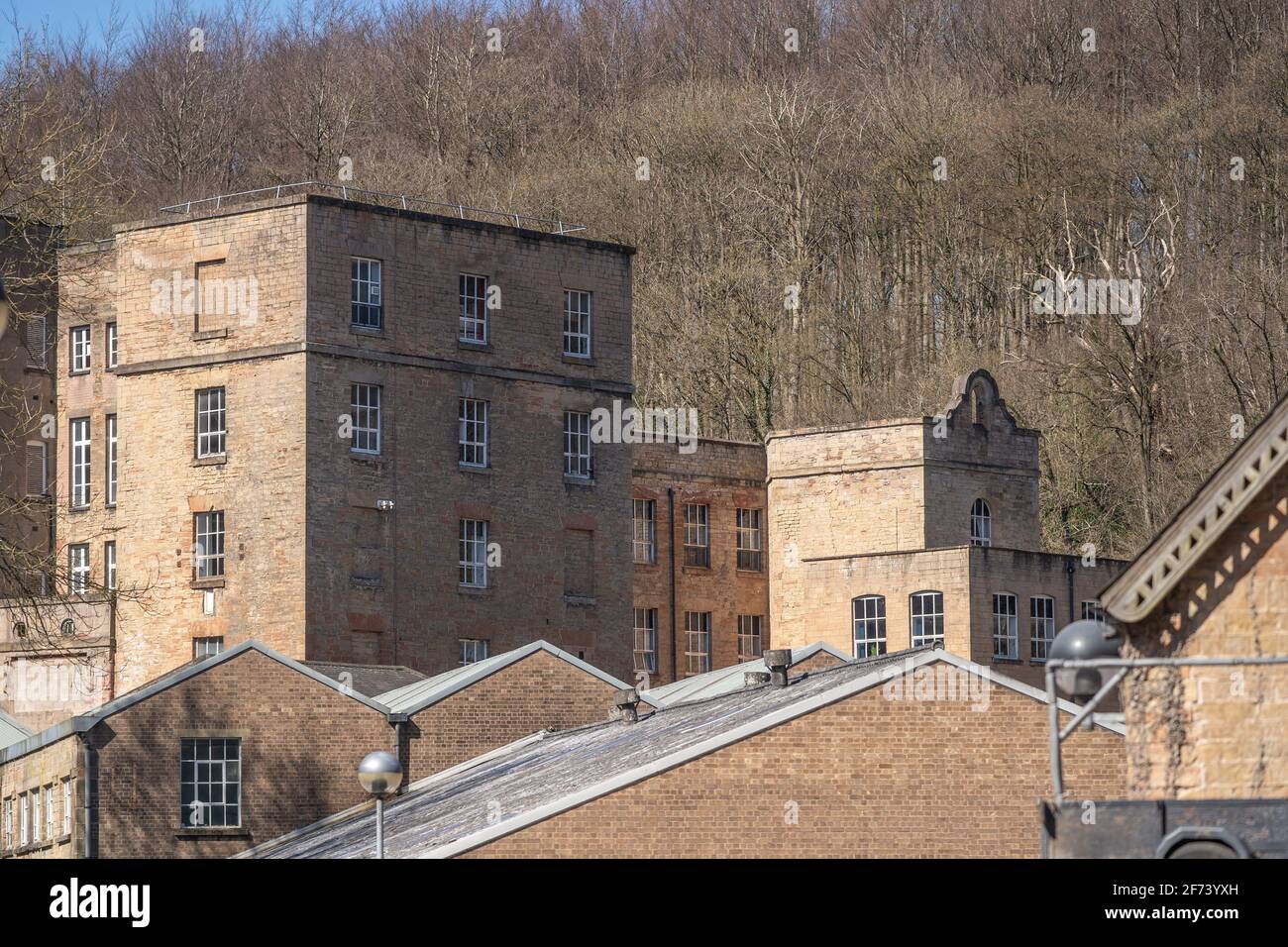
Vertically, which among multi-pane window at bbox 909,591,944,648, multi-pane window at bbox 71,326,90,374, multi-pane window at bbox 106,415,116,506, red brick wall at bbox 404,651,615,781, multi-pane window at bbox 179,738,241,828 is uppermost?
multi-pane window at bbox 71,326,90,374

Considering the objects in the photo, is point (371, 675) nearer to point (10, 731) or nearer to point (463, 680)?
point (10, 731)

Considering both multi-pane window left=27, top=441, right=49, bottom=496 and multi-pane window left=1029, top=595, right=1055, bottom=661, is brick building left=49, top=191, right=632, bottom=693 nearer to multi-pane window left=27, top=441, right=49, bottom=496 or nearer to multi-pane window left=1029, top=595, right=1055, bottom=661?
multi-pane window left=27, top=441, right=49, bottom=496

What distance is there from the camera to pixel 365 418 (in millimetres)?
63812

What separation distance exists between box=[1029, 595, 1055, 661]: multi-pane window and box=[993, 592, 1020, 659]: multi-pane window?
55 cm

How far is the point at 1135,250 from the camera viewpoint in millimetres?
85438

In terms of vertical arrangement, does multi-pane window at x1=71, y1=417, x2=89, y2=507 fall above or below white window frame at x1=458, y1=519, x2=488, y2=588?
above

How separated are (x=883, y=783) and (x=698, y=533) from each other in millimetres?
36992

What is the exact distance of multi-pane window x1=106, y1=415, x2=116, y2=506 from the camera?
7014 cm

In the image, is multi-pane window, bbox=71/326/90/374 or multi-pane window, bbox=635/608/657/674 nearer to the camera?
multi-pane window, bbox=635/608/657/674

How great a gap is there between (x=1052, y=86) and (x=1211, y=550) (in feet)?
242

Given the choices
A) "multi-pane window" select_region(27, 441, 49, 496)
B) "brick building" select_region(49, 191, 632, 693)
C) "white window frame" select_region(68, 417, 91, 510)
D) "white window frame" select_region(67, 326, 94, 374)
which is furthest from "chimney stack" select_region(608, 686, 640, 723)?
"multi-pane window" select_region(27, 441, 49, 496)

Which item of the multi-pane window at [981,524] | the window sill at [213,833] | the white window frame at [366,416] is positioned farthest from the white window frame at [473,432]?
the window sill at [213,833]

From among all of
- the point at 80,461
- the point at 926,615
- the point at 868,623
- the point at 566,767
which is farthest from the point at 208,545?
the point at 566,767
